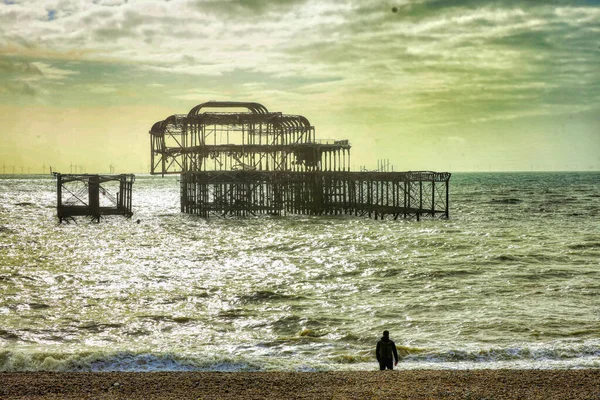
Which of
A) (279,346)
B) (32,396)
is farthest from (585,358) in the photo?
(32,396)

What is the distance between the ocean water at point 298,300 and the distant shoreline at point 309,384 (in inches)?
49.1

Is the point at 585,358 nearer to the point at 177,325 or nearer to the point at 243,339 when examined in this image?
the point at 243,339

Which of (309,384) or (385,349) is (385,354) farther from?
(309,384)

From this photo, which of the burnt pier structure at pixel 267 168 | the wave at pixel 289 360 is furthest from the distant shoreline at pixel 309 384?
the burnt pier structure at pixel 267 168

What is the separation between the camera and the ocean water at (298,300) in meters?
14.6

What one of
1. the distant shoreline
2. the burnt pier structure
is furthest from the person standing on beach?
the burnt pier structure

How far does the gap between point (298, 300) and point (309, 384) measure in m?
9.51

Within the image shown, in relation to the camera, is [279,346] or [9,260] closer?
[279,346]

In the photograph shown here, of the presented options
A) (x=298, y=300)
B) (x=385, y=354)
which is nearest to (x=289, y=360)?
(x=385, y=354)

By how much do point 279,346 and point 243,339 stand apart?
3.63ft

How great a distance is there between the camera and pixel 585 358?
555 inches

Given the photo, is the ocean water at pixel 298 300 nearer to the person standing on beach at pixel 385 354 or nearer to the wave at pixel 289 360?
the wave at pixel 289 360

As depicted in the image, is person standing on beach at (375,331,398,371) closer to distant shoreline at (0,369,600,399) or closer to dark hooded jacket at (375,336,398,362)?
dark hooded jacket at (375,336,398,362)

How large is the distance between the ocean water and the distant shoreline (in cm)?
125
